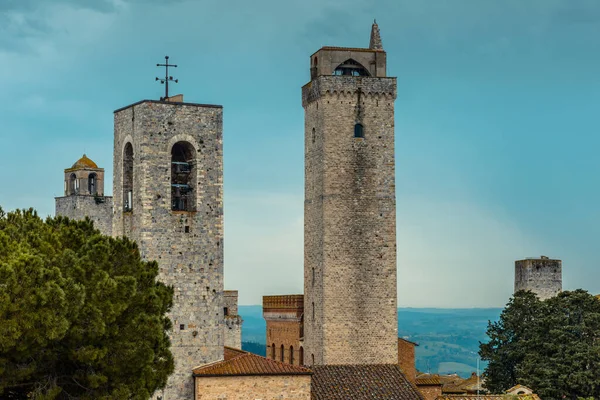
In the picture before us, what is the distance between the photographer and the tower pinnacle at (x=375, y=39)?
52906 mm

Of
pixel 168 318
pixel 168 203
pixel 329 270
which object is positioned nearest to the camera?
pixel 168 318

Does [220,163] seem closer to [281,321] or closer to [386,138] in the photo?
[386,138]

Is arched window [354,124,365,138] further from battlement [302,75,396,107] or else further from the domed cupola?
the domed cupola

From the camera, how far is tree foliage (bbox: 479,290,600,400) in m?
49.7

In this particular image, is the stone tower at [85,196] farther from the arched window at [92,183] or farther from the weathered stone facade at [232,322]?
the weathered stone facade at [232,322]

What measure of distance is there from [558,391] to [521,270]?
18.1m

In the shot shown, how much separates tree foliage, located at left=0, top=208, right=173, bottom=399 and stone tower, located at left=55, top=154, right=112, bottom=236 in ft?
128

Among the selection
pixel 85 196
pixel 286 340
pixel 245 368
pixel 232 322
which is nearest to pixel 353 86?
pixel 286 340

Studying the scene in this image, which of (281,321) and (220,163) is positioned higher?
(220,163)

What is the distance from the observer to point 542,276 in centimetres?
6669

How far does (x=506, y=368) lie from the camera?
53.8 m

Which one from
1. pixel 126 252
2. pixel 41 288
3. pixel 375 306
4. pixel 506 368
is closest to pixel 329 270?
pixel 375 306

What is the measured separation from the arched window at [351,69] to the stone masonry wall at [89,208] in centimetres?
2412

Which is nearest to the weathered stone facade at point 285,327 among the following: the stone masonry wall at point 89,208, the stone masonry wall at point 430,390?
the stone masonry wall at point 430,390
